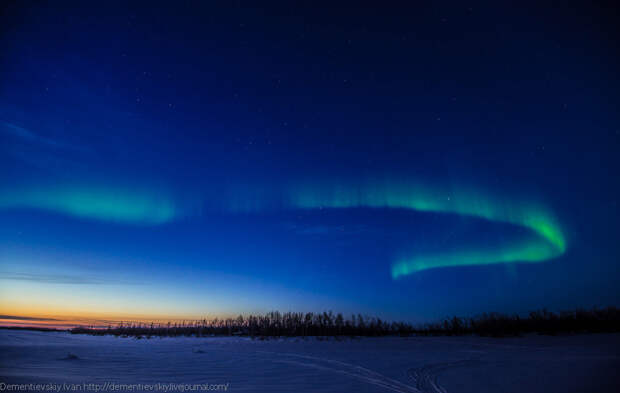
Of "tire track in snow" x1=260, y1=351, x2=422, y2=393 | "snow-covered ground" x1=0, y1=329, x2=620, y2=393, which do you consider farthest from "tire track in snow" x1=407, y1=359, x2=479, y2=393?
"tire track in snow" x1=260, y1=351, x2=422, y2=393

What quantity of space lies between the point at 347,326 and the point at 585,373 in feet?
87.3

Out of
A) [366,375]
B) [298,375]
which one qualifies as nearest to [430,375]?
[366,375]

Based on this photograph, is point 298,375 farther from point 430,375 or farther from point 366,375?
point 430,375

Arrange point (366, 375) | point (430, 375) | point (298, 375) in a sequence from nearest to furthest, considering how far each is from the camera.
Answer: point (298, 375)
point (366, 375)
point (430, 375)

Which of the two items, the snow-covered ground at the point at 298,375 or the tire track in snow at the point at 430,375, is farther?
the tire track in snow at the point at 430,375

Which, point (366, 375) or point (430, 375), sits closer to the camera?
point (366, 375)

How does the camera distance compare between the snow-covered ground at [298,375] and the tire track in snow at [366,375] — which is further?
the tire track in snow at [366,375]

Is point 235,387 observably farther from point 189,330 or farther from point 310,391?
point 189,330

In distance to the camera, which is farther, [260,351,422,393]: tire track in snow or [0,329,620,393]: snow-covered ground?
[260,351,422,393]: tire track in snow

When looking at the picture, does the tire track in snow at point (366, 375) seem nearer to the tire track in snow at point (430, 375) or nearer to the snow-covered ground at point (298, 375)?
the snow-covered ground at point (298, 375)

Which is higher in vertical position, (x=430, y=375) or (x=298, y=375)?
(x=298, y=375)

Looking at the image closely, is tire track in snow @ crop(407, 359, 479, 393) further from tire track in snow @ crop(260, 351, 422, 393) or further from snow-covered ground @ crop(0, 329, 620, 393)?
tire track in snow @ crop(260, 351, 422, 393)

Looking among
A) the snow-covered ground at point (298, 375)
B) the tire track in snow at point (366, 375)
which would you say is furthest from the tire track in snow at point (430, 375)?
the tire track in snow at point (366, 375)

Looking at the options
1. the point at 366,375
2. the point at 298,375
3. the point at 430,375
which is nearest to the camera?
the point at 298,375
